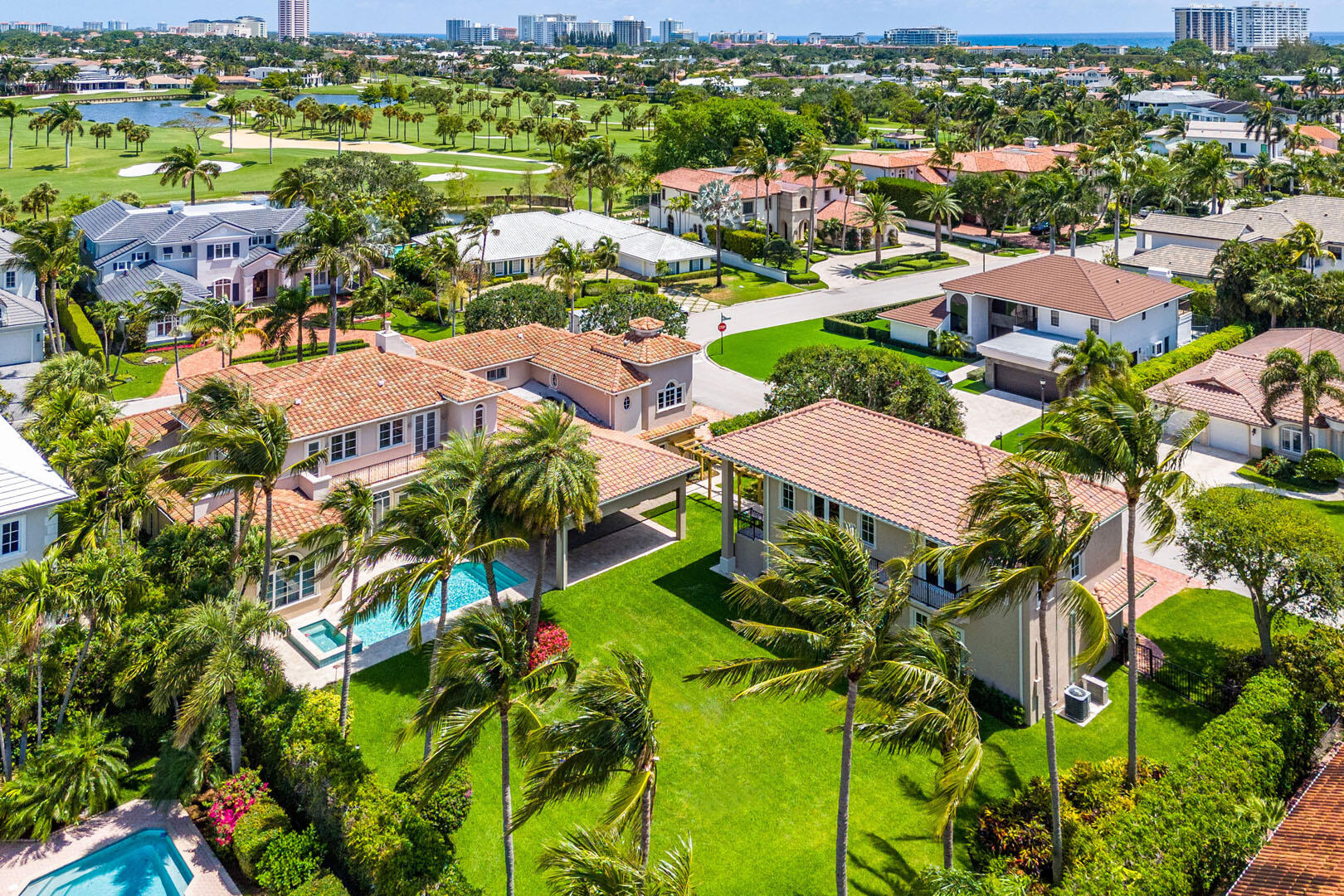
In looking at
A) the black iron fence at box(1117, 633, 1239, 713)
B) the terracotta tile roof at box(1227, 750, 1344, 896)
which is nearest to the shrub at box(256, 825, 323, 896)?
the terracotta tile roof at box(1227, 750, 1344, 896)

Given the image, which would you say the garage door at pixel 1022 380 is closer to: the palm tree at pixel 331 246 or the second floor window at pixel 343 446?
the second floor window at pixel 343 446

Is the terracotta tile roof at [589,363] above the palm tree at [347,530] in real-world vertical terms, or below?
above

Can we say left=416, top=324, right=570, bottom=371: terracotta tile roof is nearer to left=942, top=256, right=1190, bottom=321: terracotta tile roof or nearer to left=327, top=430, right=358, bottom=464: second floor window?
left=327, top=430, right=358, bottom=464: second floor window

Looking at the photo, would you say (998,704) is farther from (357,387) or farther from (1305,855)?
(357,387)

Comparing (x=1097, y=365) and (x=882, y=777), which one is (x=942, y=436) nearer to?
(x=882, y=777)

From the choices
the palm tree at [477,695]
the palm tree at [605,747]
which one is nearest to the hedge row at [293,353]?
the palm tree at [477,695]

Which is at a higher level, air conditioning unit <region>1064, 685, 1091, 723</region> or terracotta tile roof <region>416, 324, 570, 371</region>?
terracotta tile roof <region>416, 324, 570, 371</region>
